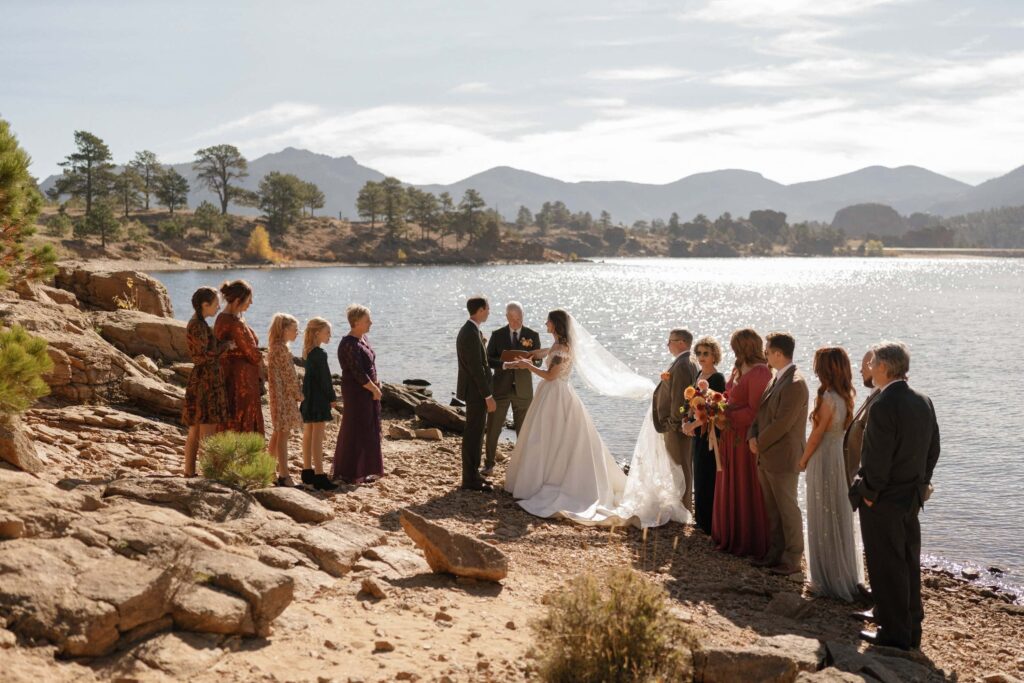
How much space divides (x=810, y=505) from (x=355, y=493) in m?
5.09

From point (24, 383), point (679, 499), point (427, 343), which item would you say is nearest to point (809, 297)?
point (427, 343)

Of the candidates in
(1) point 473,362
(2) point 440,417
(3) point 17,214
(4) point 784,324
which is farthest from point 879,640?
(4) point 784,324

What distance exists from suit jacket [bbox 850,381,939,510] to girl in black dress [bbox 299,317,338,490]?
5953 mm

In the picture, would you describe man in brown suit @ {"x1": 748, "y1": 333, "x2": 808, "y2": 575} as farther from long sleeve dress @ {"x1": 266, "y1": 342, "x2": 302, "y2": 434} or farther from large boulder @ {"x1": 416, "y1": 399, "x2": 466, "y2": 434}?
large boulder @ {"x1": 416, "y1": 399, "x2": 466, "y2": 434}

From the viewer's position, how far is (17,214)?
6.98 m

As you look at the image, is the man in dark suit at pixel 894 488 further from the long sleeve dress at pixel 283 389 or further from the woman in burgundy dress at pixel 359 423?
the long sleeve dress at pixel 283 389

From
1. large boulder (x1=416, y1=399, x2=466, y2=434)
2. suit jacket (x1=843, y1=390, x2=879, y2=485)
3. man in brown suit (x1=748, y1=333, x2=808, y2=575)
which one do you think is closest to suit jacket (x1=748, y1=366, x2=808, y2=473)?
man in brown suit (x1=748, y1=333, x2=808, y2=575)

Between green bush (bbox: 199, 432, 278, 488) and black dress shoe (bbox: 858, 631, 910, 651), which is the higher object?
green bush (bbox: 199, 432, 278, 488)

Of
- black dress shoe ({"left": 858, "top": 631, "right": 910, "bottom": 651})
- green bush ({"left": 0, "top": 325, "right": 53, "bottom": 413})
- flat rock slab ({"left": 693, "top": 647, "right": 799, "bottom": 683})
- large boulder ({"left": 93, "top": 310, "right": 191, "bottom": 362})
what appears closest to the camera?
flat rock slab ({"left": 693, "top": 647, "right": 799, "bottom": 683})

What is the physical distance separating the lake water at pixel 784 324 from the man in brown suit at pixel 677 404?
5.19m

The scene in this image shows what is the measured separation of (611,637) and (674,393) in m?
5.39

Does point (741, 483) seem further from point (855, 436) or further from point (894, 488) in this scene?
point (894, 488)

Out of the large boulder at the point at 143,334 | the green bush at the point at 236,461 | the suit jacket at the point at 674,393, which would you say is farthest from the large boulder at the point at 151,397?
the suit jacket at the point at 674,393

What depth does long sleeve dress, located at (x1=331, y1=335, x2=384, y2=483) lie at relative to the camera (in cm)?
1080
